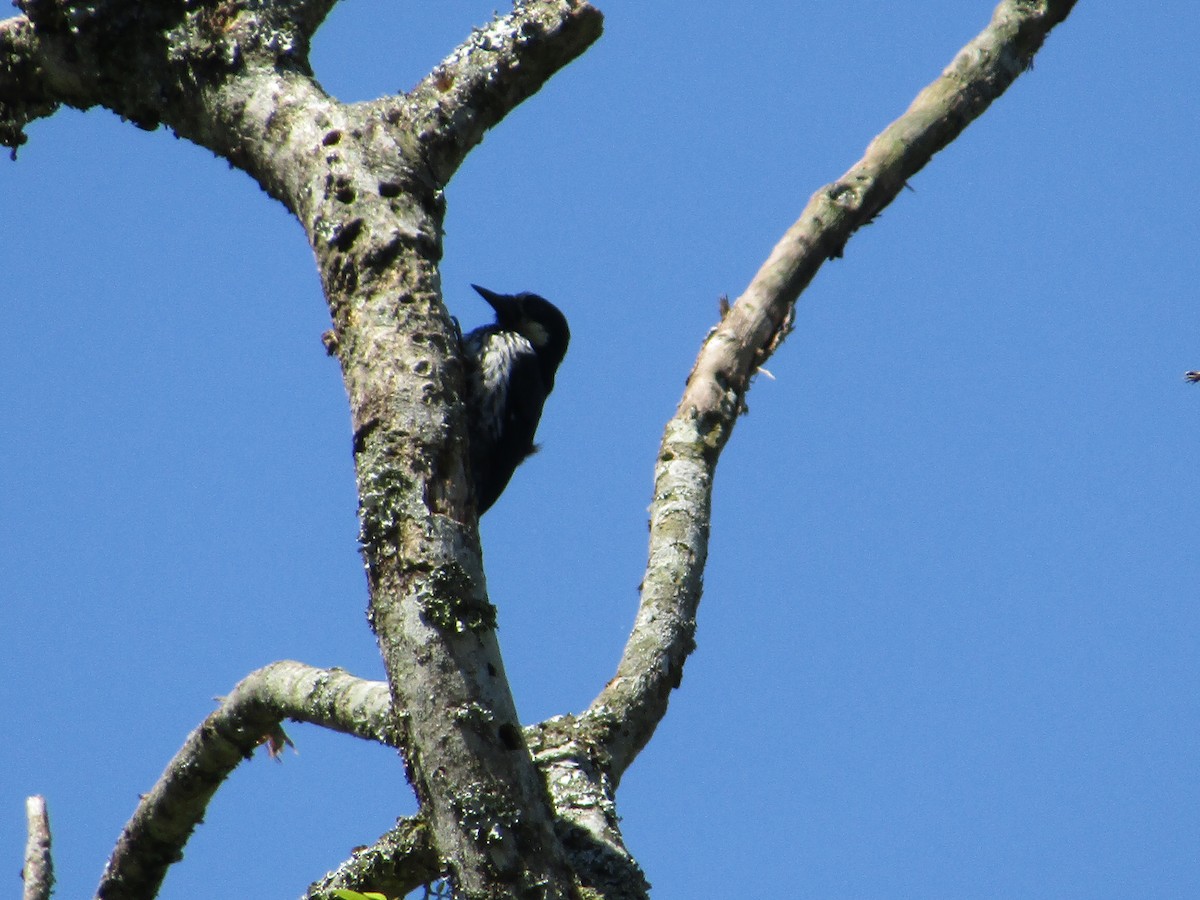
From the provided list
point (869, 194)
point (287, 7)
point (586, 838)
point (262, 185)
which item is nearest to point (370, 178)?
point (262, 185)

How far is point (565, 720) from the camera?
2.69m

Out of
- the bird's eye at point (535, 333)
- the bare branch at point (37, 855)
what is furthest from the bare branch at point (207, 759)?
the bird's eye at point (535, 333)

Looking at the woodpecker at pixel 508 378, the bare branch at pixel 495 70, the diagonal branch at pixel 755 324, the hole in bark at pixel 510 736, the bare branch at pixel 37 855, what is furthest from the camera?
the woodpecker at pixel 508 378

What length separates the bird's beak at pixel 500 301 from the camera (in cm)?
563

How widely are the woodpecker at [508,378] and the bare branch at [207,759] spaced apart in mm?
1367

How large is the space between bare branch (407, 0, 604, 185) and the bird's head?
2572 mm

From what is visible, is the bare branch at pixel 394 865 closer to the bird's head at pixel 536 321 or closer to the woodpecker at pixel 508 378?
the woodpecker at pixel 508 378

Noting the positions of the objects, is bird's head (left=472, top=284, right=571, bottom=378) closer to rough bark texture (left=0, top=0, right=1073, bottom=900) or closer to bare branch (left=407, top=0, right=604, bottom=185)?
rough bark texture (left=0, top=0, right=1073, bottom=900)

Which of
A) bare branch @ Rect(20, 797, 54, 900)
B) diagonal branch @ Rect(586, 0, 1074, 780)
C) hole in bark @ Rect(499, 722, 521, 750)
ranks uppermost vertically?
diagonal branch @ Rect(586, 0, 1074, 780)

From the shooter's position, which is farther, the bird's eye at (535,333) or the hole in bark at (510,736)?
the bird's eye at (535,333)

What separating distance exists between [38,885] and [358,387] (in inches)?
A: 66.4

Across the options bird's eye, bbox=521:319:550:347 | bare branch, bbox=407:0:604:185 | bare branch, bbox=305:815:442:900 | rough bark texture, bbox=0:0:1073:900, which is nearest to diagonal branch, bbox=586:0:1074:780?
rough bark texture, bbox=0:0:1073:900

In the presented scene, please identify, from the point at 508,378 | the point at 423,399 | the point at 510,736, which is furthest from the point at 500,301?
the point at 510,736

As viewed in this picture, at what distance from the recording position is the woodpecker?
4723mm
